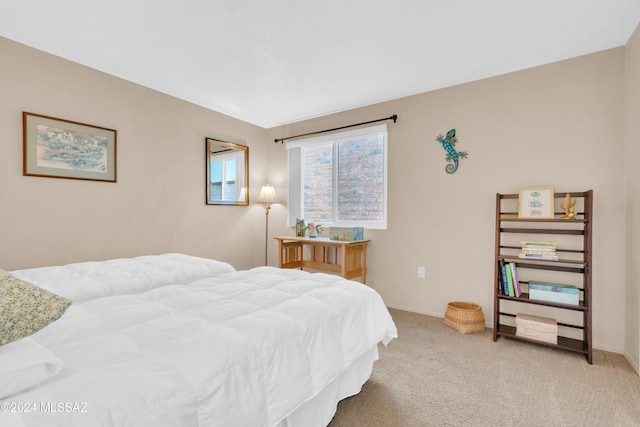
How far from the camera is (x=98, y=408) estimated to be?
2.35 feet

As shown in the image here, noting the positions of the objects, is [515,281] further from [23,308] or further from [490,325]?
[23,308]

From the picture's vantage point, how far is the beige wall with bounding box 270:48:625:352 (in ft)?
8.03

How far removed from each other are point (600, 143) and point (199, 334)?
10.6ft

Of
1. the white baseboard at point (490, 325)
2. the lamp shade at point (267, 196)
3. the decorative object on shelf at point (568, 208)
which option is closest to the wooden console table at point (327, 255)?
the white baseboard at point (490, 325)

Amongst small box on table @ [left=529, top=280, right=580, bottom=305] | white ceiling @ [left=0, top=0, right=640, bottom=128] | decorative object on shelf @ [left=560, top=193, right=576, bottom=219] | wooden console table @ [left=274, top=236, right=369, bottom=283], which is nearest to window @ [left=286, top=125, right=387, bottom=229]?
wooden console table @ [left=274, top=236, right=369, bottom=283]

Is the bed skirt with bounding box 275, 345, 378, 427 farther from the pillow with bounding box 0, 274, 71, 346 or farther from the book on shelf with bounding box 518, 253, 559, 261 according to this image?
the book on shelf with bounding box 518, 253, 559, 261

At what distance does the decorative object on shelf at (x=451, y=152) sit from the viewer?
10.2ft

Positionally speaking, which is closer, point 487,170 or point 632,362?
point 632,362

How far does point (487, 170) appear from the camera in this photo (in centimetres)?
297

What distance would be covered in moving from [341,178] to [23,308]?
135 inches

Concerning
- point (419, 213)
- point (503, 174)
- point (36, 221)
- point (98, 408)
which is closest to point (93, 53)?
point (36, 221)

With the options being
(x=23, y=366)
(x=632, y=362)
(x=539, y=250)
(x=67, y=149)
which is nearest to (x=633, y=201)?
(x=539, y=250)

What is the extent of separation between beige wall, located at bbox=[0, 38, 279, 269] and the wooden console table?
70 centimetres

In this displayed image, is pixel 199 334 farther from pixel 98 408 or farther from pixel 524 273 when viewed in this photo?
pixel 524 273
